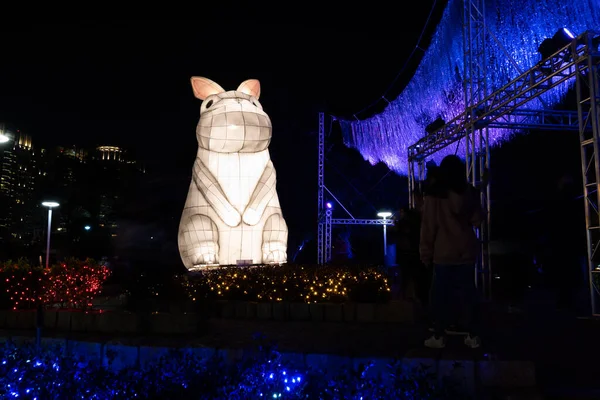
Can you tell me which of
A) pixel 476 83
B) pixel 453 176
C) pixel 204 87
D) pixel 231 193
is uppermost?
pixel 476 83

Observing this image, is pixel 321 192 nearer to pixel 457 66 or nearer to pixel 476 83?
pixel 457 66

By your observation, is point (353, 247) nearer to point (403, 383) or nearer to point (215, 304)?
point (215, 304)

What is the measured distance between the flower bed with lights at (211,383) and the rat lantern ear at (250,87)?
9271mm

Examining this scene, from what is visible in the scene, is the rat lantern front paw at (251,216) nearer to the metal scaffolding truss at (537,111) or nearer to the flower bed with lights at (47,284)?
the flower bed with lights at (47,284)

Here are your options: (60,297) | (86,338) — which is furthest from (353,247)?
(86,338)

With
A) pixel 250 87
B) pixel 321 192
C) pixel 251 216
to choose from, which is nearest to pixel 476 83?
pixel 250 87

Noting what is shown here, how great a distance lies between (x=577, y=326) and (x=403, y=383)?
4.29 meters

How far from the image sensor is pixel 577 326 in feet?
19.5

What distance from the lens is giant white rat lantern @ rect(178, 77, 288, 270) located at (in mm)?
10406

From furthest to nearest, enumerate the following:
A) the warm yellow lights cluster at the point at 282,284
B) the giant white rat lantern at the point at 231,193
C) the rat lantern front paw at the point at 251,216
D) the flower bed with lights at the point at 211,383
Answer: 1. the rat lantern front paw at the point at 251,216
2. the giant white rat lantern at the point at 231,193
3. the warm yellow lights cluster at the point at 282,284
4. the flower bed with lights at the point at 211,383

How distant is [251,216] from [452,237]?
7236 mm

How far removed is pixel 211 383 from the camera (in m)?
2.75

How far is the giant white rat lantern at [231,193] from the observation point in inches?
410

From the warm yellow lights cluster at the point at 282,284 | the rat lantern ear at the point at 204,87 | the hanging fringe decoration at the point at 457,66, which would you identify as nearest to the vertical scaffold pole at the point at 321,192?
the hanging fringe decoration at the point at 457,66
